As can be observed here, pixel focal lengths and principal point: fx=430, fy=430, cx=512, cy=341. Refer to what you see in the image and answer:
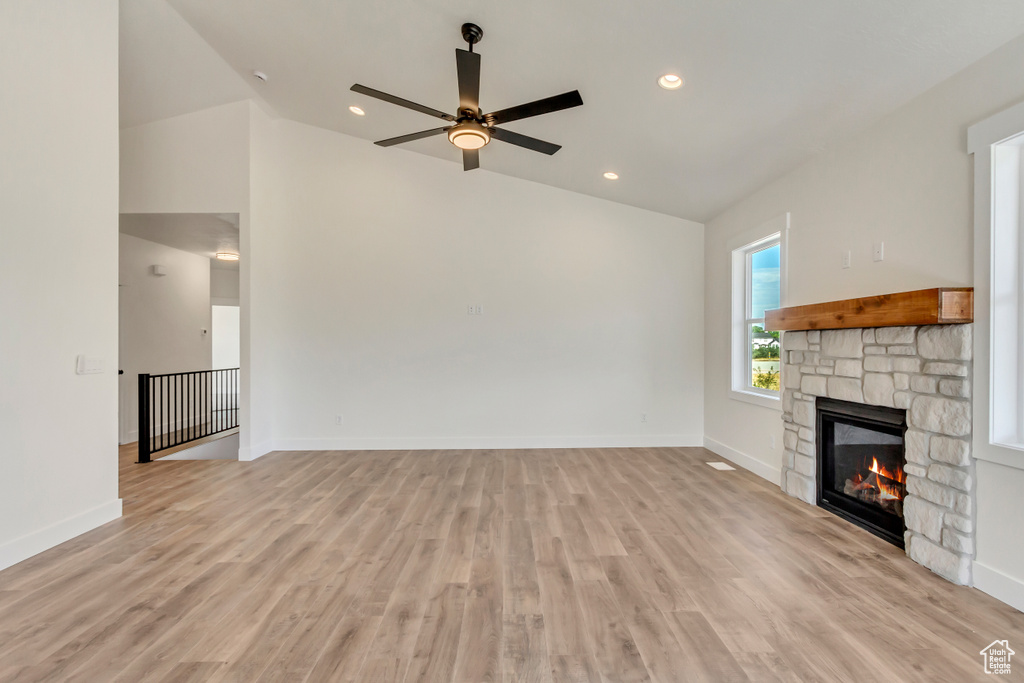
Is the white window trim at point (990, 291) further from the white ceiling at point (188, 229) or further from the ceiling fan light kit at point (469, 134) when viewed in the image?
the white ceiling at point (188, 229)

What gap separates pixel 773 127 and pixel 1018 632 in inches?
118

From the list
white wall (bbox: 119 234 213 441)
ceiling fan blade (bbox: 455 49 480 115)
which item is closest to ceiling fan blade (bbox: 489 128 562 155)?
ceiling fan blade (bbox: 455 49 480 115)

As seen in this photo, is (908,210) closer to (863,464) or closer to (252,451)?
(863,464)

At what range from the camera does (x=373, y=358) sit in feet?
16.6

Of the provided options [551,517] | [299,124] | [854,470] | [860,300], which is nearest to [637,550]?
[551,517]

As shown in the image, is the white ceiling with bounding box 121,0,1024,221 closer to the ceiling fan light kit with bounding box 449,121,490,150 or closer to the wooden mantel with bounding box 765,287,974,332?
the ceiling fan light kit with bounding box 449,121,490,150

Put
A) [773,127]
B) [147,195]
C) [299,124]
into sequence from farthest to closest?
[299,124]
[147,195]
[773,127]

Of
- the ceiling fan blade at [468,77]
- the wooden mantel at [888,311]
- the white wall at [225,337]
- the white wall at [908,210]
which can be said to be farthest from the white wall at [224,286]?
the wooden mantel at [888,311]

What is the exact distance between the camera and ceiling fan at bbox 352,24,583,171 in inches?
94.8

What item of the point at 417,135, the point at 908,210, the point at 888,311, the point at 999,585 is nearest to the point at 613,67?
the point at 417,135

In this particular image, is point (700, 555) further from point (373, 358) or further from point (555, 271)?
point (373, 358)

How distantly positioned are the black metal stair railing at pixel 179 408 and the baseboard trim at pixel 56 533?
186cm

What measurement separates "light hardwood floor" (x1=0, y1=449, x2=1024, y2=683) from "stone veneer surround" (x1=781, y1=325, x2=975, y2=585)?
0.69 feet

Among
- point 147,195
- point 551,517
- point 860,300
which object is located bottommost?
point 551,517
